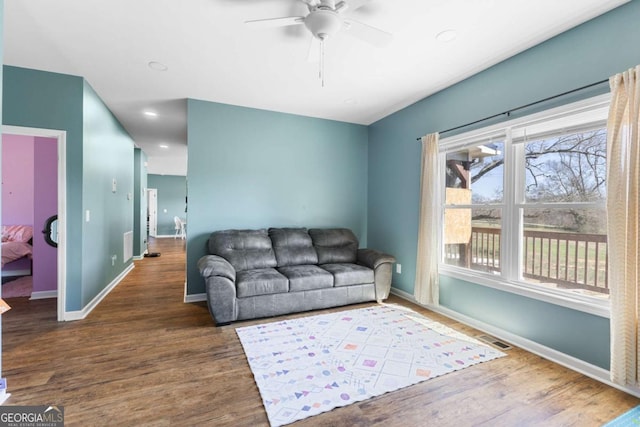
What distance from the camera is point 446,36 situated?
2385 mm

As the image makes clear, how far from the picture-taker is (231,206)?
407 cm

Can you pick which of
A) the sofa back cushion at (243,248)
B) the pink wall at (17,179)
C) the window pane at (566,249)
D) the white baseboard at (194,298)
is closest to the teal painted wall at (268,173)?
the white baseboard at (194,298)

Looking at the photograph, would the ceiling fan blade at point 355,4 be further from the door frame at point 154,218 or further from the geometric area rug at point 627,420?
the door frame at point 154,218

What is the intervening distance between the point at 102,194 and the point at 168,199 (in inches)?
Answer: 352

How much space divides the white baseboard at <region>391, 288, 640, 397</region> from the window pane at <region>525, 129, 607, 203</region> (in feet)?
4.21

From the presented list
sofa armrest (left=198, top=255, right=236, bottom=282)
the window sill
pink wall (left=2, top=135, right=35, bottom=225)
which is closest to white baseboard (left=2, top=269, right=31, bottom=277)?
pink wall (left=2, top=135, right=35, bottom=225)

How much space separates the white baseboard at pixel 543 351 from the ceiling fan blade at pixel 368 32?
112 inches

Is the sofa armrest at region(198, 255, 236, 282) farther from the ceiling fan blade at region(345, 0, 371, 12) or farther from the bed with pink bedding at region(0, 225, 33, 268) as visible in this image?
the bed with pink bedding at region(0, 225, 33, 268)

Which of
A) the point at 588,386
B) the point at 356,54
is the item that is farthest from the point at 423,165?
the point at 588,386

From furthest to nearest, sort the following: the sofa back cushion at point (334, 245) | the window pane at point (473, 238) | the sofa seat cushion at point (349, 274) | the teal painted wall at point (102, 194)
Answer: the sofa back cushion at point (334, 245) < the sofa seat cushion at point (349, 274) < the teal painted wall at point (102, 194) < the window pane at point (473, 238)

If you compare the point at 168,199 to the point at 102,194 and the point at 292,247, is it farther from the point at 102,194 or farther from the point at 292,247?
the point at 292,247

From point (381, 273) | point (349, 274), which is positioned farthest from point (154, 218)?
point (381, 273)

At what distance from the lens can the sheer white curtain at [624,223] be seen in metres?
1.87

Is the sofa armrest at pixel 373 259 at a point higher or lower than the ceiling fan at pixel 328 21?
lower
